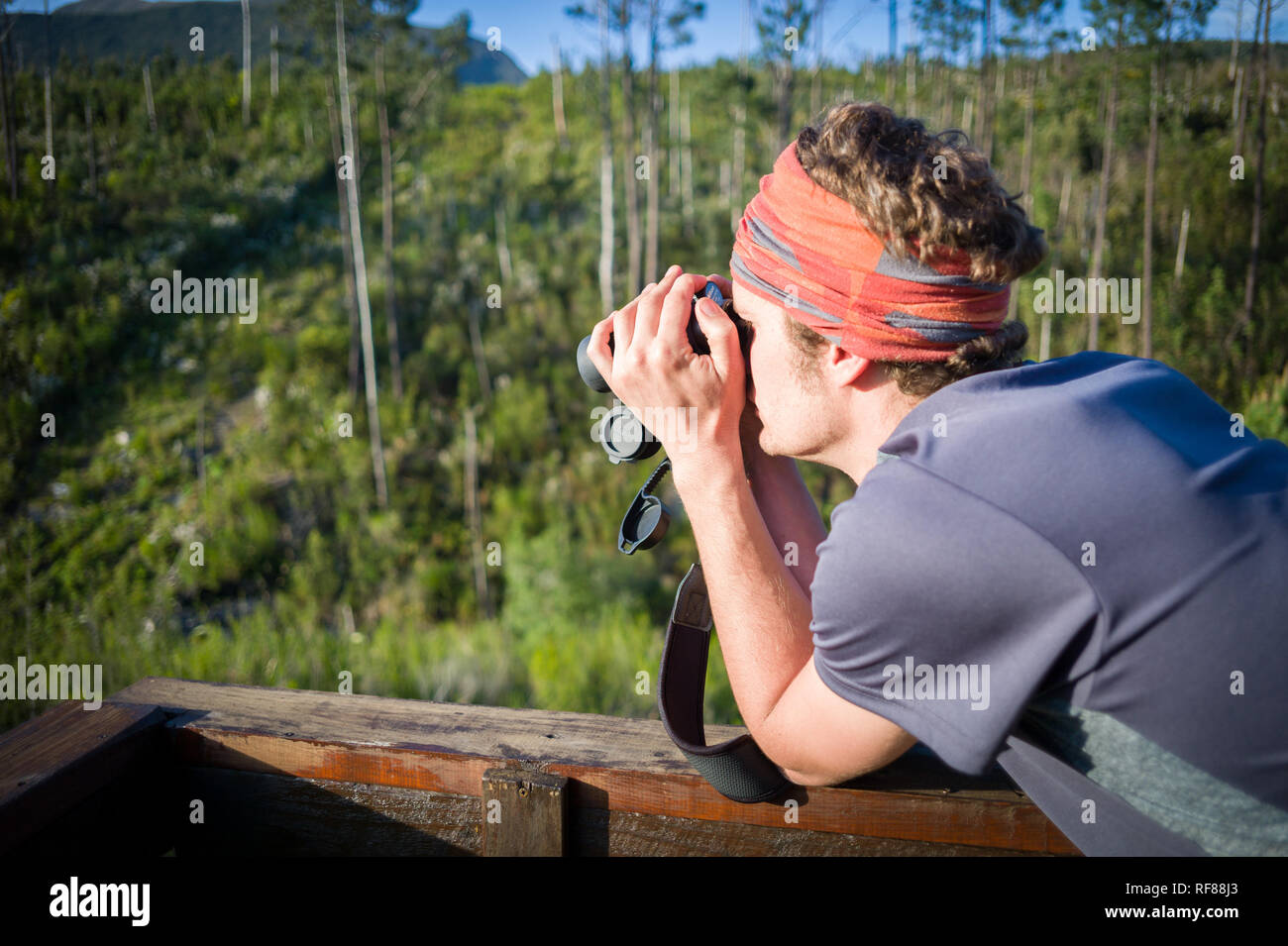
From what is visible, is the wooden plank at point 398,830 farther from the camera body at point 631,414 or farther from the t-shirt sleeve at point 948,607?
the camera body at point 631,414

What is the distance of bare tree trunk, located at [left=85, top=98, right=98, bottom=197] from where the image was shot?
17.0 m

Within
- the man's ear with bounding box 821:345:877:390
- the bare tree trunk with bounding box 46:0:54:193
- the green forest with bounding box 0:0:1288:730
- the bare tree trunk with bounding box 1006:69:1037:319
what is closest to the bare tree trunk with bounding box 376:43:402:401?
the green forest with bounding box 0:0:1288:730

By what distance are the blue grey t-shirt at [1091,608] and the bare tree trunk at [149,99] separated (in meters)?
19.9

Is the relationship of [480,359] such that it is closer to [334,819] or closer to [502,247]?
[502,247]

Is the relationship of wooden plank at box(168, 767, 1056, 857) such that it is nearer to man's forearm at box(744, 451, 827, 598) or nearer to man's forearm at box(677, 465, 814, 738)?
man's forearm at box(677, 465, 814, 738)

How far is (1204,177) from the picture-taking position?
37.6 feet

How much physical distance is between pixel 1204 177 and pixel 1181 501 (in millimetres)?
13424

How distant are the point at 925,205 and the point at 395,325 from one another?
1519 cm

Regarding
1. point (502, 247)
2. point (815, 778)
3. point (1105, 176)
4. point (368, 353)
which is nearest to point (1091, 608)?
point (815, 778)

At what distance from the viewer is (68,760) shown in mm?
1260

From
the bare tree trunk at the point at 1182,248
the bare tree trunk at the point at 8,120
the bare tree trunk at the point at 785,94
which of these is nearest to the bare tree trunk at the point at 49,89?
the bare tree trunk at the point at 8,120

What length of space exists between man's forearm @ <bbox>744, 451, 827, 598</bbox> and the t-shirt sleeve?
24.3 inches
